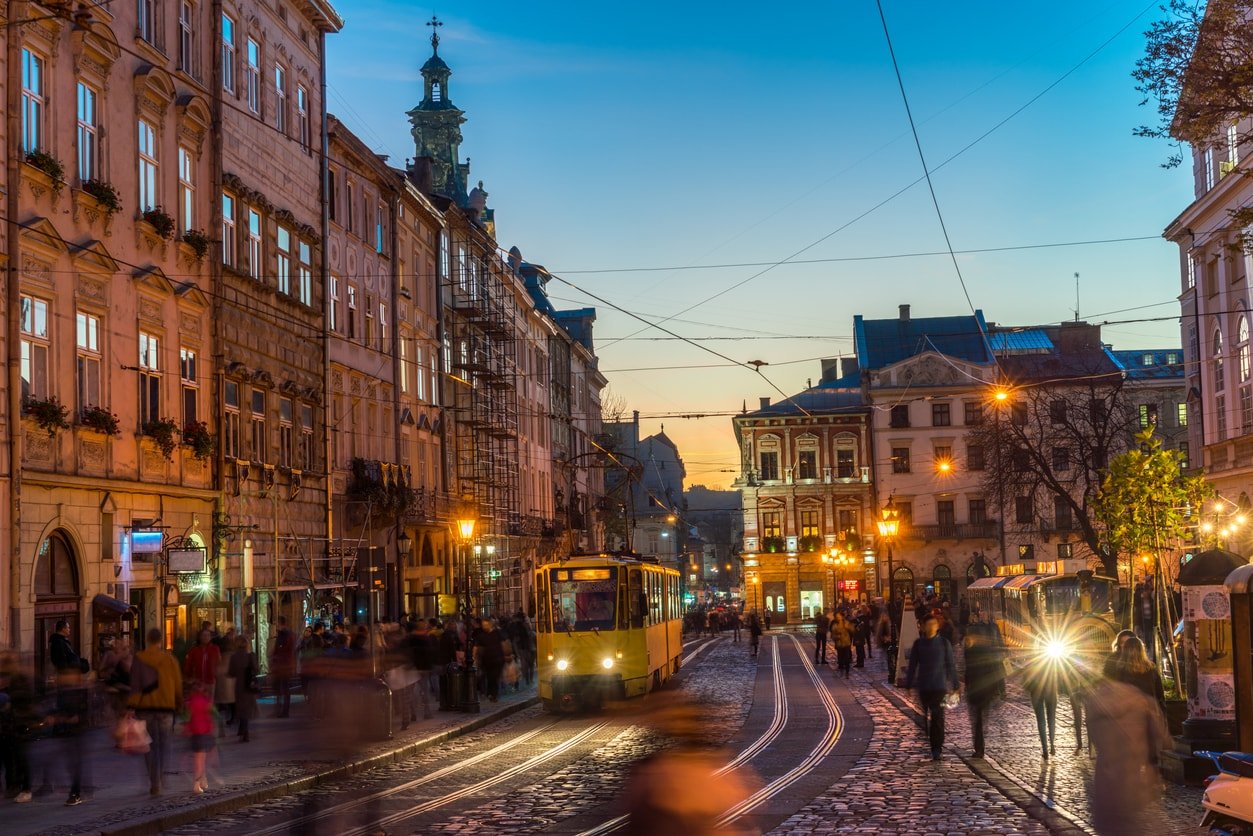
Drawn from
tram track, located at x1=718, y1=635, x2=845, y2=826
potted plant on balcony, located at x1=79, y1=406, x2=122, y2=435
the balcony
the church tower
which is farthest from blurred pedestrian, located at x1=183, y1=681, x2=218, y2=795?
the balcony

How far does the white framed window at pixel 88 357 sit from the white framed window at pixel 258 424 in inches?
290

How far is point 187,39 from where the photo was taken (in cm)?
3083

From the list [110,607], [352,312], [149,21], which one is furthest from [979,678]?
[352,312]

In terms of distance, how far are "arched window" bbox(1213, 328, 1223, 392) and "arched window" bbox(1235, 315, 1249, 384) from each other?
1508 mm

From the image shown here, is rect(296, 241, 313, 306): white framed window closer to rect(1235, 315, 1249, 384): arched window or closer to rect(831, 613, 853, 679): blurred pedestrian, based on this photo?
rect(831, 613, 853, 679): blurred pedestrian

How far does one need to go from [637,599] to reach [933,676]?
39.1 ft

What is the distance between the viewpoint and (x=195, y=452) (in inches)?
1173

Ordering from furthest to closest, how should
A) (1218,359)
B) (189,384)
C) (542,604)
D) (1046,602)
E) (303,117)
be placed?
1. (1046,602)
2. (1218,359)
3. (303,117)
4. (542,604)
5. (189,384)

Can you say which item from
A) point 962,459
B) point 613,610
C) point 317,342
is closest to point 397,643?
point 613,610

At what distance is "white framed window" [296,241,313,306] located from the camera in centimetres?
3747

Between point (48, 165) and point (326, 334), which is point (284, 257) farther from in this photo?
point (48, 165)

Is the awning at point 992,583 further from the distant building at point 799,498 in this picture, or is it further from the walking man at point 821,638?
the distant building at point 799,498

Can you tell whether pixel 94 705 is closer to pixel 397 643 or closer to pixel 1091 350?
pixel 397 643

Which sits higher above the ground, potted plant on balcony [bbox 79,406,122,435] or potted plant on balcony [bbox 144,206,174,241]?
potted plant on balcony [bbox 144,206,174,241]
